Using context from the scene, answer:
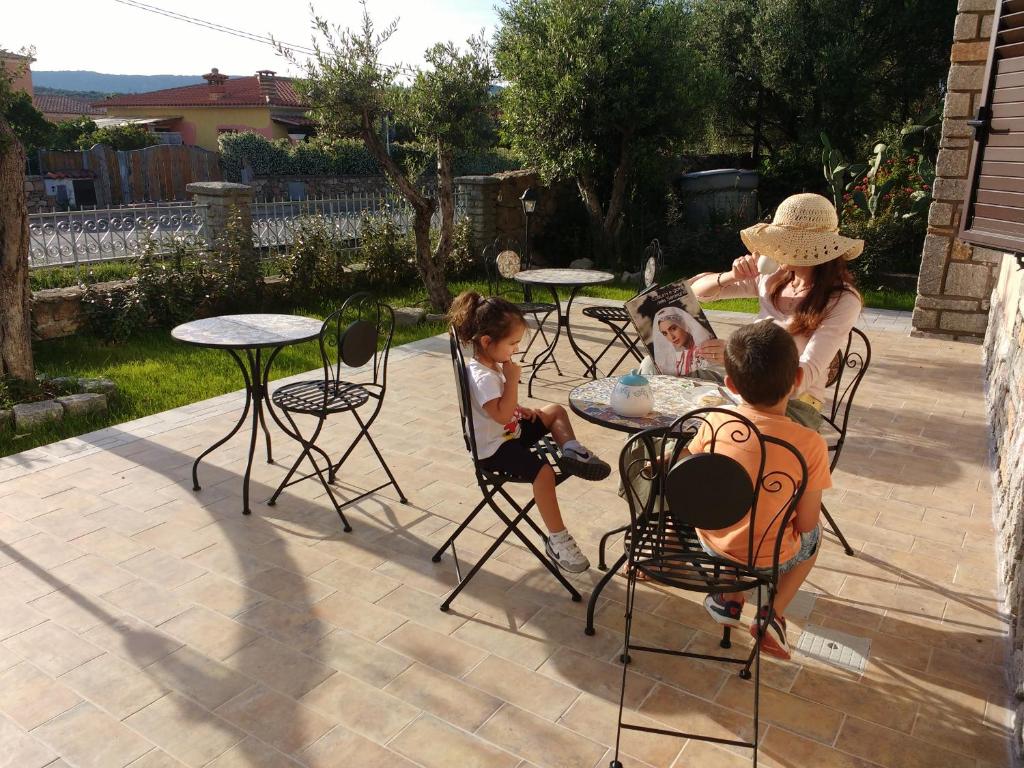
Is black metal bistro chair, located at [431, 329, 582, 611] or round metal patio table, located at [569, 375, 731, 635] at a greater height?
round metal patio table, located at [569, 375, 731, 635]

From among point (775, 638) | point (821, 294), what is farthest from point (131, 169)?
point (775, 638)

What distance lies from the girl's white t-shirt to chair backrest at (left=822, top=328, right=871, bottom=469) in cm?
136

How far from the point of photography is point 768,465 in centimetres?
219

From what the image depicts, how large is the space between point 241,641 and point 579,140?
31.2 feet

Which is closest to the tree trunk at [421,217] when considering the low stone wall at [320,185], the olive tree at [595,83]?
the olive tree at [595,83]

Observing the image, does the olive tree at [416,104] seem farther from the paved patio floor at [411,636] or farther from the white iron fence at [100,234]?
the paved patio floor at [411,636]

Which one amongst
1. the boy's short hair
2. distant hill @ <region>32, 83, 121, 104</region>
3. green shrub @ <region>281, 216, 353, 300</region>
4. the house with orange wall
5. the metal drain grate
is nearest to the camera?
the boy's short hair

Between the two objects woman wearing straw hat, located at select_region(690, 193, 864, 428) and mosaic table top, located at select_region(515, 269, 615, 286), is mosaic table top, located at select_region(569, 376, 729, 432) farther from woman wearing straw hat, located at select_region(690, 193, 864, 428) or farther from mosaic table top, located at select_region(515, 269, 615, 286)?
mosaic table top, located at select_region(515, 269, 615, 286)

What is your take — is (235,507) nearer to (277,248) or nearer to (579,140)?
(277,248)

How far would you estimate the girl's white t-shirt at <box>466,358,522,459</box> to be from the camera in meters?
2.81

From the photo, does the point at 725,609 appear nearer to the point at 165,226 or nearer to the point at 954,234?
the point at 954,234

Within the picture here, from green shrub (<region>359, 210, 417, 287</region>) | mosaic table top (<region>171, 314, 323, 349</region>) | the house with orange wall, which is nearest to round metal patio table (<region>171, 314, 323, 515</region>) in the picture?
mosaic table top (<region>171, 314, 323, 349</region>)

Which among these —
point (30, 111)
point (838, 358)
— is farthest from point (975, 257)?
point (30, 111)

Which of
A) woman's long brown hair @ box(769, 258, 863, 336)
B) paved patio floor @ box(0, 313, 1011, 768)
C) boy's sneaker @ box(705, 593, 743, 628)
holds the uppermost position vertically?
woman's long brown hair @ box(769, 258, 863, 336)
